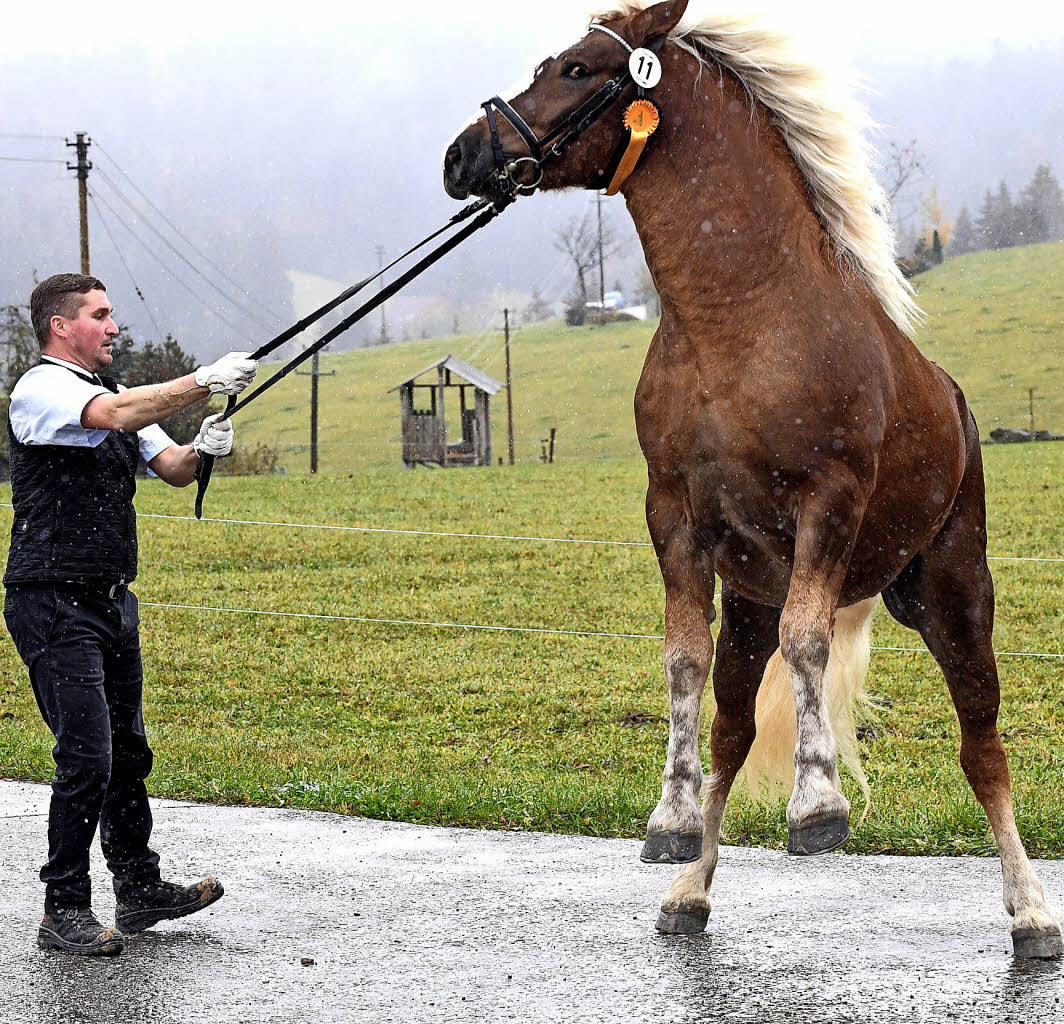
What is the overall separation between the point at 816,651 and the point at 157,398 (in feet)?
6.85

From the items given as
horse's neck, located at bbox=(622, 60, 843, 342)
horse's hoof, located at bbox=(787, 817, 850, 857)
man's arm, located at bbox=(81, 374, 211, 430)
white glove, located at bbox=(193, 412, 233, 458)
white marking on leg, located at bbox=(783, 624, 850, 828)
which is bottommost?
horse's hoof, located at bbox=(787, 817, 850, 857)

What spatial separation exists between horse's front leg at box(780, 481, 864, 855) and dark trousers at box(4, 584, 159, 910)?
2.13 m

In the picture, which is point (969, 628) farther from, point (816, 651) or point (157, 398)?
point (157, 398)

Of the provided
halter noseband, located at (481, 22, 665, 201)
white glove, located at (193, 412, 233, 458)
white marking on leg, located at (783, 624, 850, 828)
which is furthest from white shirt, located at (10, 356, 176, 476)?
white marking on leg, located at (783, 624, 850, 828)

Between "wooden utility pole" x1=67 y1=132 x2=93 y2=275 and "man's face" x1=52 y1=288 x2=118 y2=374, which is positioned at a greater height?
"wooden utility pole" x1=67 y1=132 x2=93 y2=275

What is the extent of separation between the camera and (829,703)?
15.6ft

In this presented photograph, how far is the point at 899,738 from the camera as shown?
334 inches

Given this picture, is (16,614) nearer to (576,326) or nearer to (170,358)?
(170,358)

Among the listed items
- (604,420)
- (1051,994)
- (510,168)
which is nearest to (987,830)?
(1051,994)

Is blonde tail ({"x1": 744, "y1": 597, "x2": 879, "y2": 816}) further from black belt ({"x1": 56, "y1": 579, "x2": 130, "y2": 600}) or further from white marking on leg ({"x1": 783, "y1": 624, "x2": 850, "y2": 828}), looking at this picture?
black belt ({"x1": 56, "y1": 579, "x2": 130, "y2": 600})

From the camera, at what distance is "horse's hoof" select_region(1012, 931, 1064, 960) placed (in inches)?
153

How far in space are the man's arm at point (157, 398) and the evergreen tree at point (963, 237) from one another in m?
90.2

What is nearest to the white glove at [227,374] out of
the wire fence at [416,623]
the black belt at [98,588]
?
the black belt at [98,588]

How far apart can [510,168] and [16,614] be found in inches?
82.7
